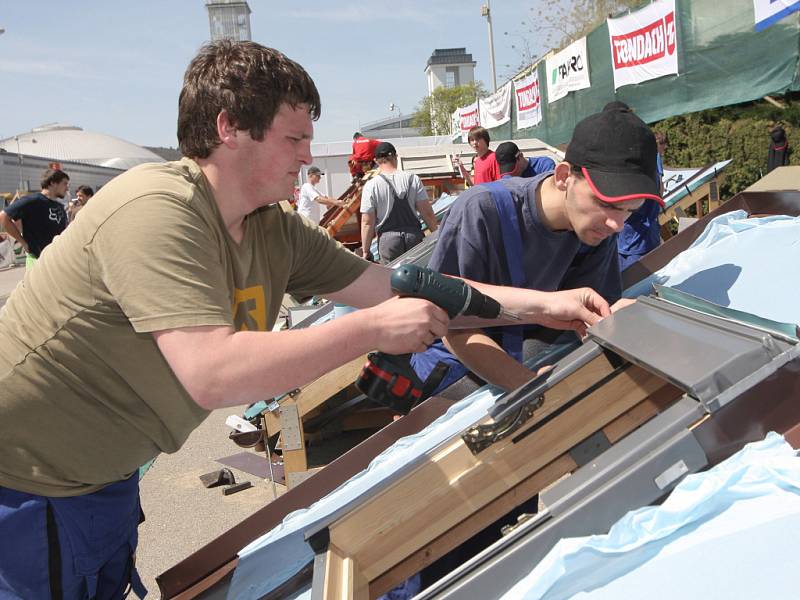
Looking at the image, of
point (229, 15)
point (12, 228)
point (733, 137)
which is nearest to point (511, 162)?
point (12, 228)

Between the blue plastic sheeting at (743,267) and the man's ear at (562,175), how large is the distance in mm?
662

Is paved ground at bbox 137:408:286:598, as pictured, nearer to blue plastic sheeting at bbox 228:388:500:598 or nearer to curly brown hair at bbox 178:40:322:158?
blue plastic sheeting at bbox 228:388:500:598

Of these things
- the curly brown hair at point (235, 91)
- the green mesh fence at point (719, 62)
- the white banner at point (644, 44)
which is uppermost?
the white banner at point (644, 44)

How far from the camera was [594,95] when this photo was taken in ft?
41.0

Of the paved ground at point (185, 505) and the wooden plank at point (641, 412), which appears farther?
the paved ground at point (185, 505)

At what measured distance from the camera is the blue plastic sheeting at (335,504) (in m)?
1.69

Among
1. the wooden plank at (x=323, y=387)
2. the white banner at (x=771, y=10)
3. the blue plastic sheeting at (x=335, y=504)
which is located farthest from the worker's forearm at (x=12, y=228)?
the white banner at (x=771, y=10)

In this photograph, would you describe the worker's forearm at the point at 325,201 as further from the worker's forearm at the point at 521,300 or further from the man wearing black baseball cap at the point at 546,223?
the worker's forearm at the point at 521,300

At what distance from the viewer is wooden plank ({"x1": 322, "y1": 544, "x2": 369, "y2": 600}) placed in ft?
4.17

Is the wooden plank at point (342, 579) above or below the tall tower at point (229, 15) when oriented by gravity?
below

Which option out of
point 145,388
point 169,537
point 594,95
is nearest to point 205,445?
point 169,537

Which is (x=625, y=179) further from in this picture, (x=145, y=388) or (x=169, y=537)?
(x=169, y=537)

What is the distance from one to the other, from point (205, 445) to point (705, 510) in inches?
183

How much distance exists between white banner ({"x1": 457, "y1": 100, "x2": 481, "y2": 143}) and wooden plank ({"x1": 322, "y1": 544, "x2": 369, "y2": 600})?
23.5m
